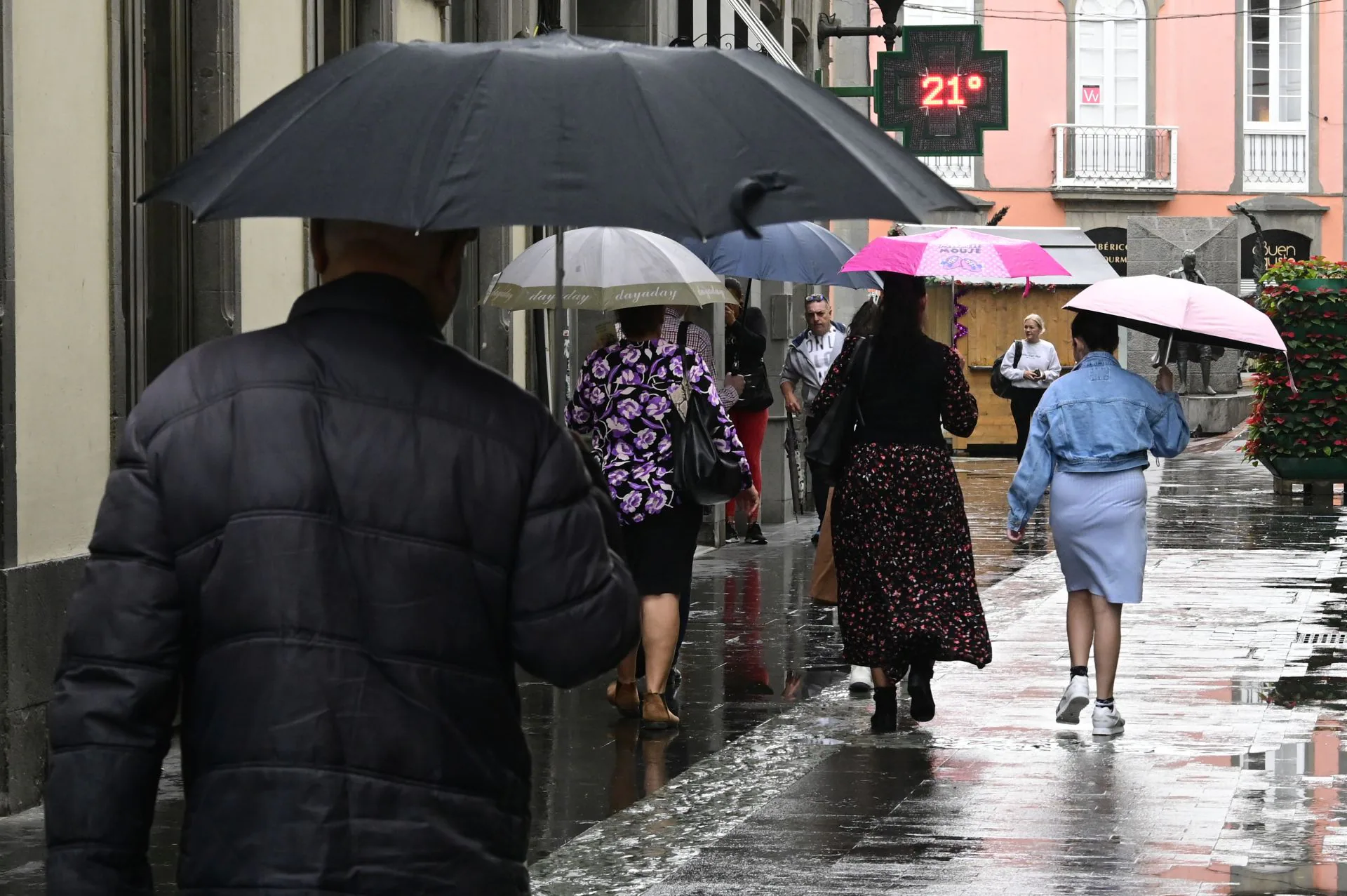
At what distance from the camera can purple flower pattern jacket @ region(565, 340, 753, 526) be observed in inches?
341

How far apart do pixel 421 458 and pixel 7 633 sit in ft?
15.0

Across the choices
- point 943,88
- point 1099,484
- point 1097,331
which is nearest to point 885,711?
point 1099,484

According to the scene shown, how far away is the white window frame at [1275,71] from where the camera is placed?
47.3m

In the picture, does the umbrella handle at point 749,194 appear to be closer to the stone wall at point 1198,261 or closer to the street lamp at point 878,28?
the street lamp at point 878,28

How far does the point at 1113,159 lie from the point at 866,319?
39.5 m

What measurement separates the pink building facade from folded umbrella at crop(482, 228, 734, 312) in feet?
126

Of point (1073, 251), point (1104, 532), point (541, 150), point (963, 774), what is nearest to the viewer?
point (541, 150)

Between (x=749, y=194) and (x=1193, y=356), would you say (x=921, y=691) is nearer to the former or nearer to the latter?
(x=749, y=194)

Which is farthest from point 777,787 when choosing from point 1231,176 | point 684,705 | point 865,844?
point 1231,176

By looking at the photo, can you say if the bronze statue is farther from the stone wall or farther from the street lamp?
the street lamp

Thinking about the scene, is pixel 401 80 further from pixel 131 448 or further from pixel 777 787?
pixel 777 787

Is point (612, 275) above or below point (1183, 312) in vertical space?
above

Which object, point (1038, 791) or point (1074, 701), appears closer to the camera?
point (1038, 791)

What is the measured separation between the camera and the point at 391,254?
122 inches
